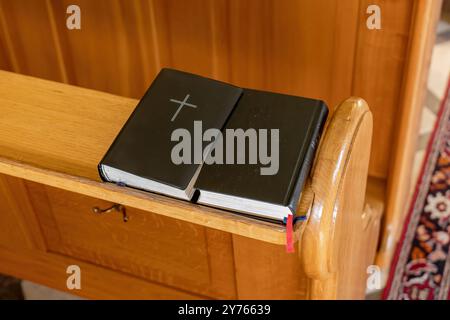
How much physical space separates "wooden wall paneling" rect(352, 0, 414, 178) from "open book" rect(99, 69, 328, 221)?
45 centimetres

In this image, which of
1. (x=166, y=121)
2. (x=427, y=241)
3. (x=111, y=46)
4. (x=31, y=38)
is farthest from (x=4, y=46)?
(x=427, y=241)

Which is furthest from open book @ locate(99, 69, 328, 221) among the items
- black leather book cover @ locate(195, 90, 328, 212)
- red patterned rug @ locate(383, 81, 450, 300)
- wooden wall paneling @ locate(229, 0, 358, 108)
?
red patterned rug @ locate(383, 81, 450, 300)

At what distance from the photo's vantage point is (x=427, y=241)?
2354 millimetres

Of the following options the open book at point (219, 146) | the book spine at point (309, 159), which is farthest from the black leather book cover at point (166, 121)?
the book spine at point (309, 159)

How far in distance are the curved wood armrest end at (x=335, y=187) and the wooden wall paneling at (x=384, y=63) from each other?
1.17 feet

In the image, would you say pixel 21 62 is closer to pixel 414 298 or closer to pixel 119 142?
pixel 119 142

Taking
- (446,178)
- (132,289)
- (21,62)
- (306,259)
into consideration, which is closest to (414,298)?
(446,178)

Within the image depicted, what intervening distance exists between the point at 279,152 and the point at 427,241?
4.59ft

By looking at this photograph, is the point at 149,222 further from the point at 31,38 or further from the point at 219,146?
the point at 31,38

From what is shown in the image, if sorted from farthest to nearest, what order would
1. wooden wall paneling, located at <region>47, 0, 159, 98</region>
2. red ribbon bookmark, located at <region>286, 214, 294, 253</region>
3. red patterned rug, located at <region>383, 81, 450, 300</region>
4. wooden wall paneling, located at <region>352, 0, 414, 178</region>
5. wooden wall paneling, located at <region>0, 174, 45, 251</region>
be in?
red patterned rug, located at <region>383, 81, 450, 300</region>, wooden wall paneling, located at <region>47, 0, 159, 98</region>, wooden wall paneling, located at <region>0, 174, 45, 251</region>, wooden wall paneling, located at <region>352, 0, 414, 178</region>, red ribbon bookmark, located at <region>286, 214, 294, 253</region>

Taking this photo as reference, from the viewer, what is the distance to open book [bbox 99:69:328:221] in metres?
1.10

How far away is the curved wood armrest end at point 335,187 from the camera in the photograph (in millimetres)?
1104

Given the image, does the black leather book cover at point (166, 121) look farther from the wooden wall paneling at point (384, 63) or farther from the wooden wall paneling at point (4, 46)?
the wooden wall paneling at point (4, 46)

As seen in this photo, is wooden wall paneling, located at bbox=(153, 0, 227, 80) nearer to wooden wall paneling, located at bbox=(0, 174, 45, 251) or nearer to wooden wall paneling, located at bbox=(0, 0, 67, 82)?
wooden wall paneling, located at bbox=(0, 0, 67, 82)
